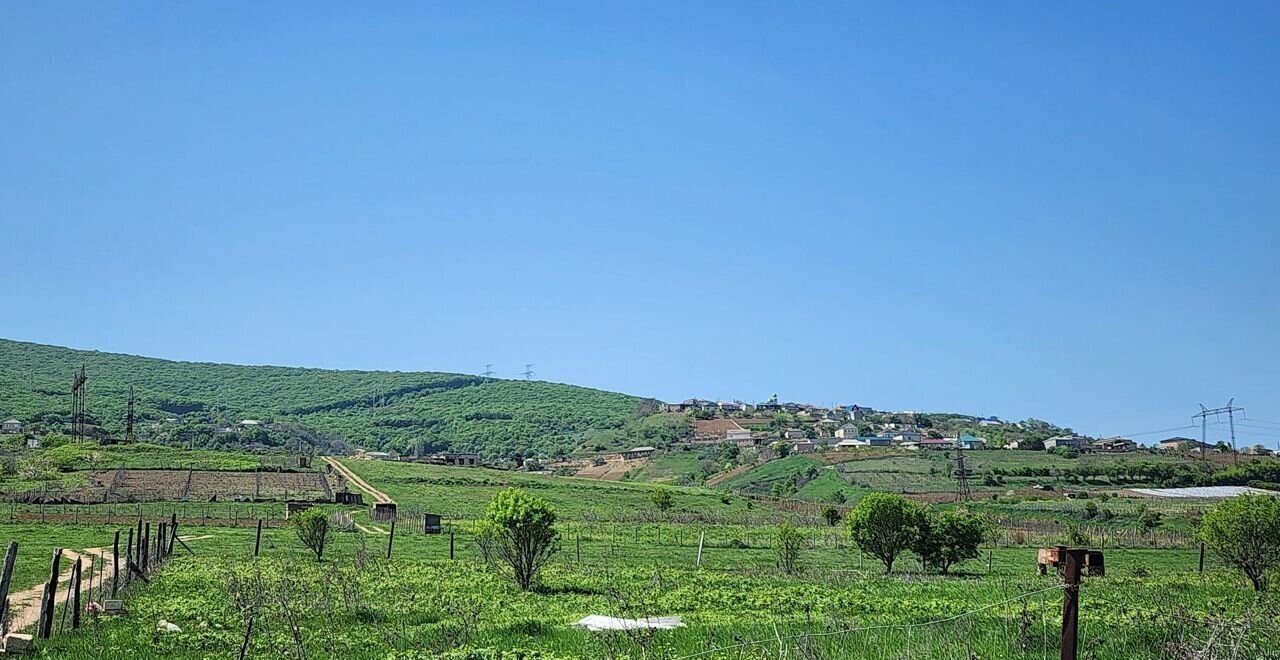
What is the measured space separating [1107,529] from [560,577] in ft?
150

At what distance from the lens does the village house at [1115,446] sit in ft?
Result: 459

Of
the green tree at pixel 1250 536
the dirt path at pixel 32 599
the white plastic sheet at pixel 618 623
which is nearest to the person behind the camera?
the white plastic sheet at pixel 618 623

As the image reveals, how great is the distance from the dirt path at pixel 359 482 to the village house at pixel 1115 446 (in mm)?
94770

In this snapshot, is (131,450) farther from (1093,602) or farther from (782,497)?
(1093,602)

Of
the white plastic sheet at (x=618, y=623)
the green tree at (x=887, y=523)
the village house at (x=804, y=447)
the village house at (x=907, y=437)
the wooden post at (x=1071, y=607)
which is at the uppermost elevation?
the village house at (x=907, y=437)

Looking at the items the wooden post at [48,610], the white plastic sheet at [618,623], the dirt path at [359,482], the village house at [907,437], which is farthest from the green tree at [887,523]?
the village house at [907,437]

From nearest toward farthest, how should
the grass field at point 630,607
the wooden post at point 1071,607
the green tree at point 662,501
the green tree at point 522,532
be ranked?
the wooden post at point 1071,607, the grass field at point 630,607, the green tree at point 522,532, the green tree at point 662,501

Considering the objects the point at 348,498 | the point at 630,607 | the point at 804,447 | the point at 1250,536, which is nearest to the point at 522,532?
the point at 630,607

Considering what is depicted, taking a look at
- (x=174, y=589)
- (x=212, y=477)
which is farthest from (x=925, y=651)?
(x=212, y=477)

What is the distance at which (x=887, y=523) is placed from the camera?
3734cm

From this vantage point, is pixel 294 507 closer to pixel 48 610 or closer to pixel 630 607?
pixel 48 610

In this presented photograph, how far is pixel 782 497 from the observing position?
338 ft

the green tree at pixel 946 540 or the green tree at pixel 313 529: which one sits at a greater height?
the green tree at pixel 946 540

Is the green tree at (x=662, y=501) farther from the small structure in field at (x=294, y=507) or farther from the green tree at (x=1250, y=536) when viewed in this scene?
the green tree at (x=1250, y=536)
